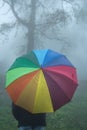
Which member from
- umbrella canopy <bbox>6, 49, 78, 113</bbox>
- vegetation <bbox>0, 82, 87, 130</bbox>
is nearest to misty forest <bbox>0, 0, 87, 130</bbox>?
vegetation <bbox>0, 82, 87, 130</bbox>

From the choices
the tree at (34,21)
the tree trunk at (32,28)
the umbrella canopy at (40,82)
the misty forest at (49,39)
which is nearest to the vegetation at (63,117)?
the misty forest at (49,39)

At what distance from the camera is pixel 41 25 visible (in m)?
14.2

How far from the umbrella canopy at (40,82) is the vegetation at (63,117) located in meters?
4.51

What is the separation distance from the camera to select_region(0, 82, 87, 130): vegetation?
29.4ft

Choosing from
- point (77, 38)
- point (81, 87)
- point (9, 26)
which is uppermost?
point (9, 26)

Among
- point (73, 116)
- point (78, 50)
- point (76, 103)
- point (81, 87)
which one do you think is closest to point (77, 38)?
point (78, 50)

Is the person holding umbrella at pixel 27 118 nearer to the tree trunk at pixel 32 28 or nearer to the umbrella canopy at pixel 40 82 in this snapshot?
the umbrella canopy at pixel 40 82

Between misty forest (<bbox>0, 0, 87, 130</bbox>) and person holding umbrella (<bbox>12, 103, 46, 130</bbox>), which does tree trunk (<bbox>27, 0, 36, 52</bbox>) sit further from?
person holding umbrella (<bbox>12, 103, 46, 130</bbox>)

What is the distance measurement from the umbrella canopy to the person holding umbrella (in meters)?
0.28

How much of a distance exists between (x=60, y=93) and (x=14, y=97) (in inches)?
24.3

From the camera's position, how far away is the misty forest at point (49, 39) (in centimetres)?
980

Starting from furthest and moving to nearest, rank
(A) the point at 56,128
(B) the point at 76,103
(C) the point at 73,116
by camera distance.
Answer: (B) the point at 76,103 → (C) the point at 73,116 → (A) the point at 56,128

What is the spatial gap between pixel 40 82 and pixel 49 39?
44.0 ft

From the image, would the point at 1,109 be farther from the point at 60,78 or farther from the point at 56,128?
the point at 60,78
